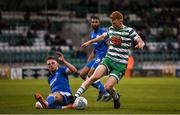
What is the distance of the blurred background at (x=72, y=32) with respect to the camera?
39.9 metres

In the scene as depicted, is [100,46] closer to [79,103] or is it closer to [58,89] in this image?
[58,89]

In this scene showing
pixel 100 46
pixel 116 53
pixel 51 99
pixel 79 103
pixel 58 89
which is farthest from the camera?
pixel 100 46

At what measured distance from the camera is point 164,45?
43.6 metres

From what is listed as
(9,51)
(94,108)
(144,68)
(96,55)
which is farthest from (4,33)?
(94,108)

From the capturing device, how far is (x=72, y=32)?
44281 mm

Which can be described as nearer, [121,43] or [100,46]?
[121,43]

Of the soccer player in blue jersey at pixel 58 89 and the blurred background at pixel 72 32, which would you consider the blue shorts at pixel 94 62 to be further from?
the blurred background at pixel 72 32

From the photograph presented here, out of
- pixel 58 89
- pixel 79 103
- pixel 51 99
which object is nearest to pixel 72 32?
pixel 58 89

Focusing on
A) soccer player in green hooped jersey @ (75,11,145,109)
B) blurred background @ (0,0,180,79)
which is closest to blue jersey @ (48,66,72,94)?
soccer player in green hooped jersey @ (75,11,145,109)

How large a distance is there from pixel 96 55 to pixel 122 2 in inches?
1134

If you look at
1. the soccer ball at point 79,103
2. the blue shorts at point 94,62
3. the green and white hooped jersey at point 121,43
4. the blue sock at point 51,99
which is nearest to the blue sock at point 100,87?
the blue shorts at point 94,62

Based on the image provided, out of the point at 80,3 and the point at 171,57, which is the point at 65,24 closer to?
the point at 80,3

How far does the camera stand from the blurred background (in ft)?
131

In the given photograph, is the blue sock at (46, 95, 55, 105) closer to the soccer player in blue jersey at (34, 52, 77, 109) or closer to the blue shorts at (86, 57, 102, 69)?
the soccer player in blue jersey at (34, 52, 77, 109)
